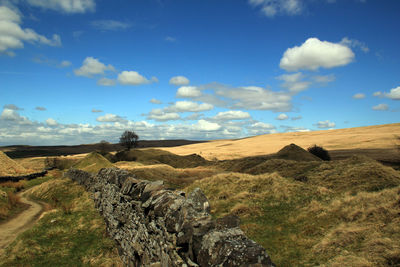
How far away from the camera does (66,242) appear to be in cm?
1151

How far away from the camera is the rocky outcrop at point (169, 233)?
383cm

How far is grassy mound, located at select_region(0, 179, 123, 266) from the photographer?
972 centimetres

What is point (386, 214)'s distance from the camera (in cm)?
958

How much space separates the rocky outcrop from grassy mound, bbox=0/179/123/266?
0.81 meters

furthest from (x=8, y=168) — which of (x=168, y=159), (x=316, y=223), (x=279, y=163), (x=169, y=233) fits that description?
(x=316, y=223)

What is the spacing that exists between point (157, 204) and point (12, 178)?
106 ft

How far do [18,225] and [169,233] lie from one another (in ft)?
44.4

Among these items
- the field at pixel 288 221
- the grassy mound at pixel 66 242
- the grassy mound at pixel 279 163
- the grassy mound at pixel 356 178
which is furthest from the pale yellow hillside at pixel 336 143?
the grassy mound at pixel 66 242

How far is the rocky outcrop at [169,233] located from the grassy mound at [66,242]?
0.81m

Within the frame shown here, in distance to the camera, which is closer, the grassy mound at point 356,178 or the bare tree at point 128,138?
the grassy mound at point 356,178

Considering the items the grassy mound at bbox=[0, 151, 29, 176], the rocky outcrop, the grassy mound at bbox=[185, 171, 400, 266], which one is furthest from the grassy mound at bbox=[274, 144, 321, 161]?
the grassy mound at bbox=[0, 151, 29, 176]

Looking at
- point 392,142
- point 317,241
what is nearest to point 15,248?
point 317,241

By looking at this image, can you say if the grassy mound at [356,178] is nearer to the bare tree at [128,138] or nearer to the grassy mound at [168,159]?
the grassy mound at [168,159]

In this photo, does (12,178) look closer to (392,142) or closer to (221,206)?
(221,206)
